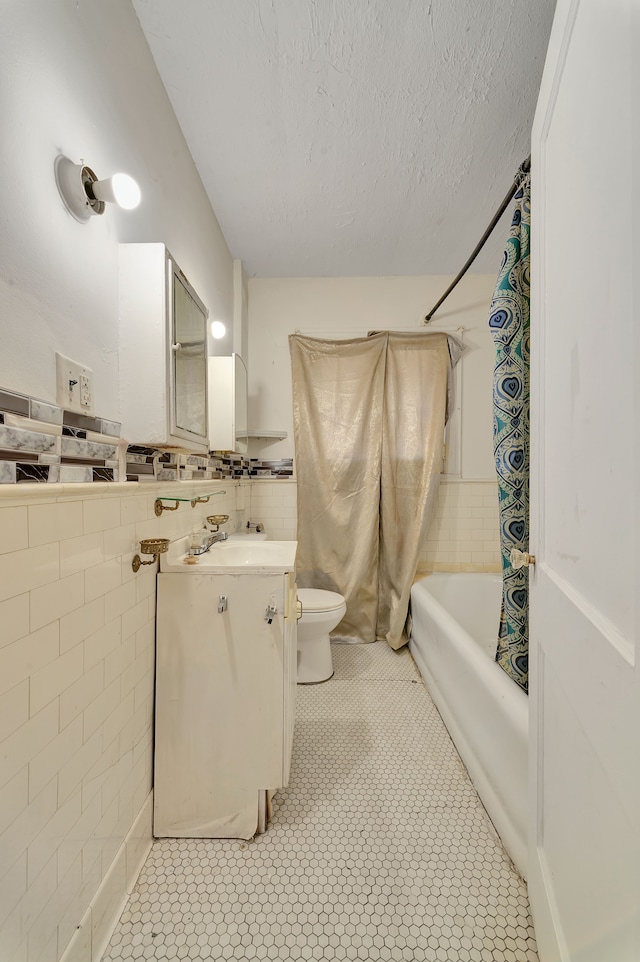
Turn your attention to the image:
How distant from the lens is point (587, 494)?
0.67 metres

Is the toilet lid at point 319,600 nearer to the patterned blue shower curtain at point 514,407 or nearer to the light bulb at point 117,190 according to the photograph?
the patterned blue shower curtain at point 514,407

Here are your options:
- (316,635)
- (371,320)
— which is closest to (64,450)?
(316,635)

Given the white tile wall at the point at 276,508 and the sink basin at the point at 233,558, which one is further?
the white tile wall at the point at 276,508

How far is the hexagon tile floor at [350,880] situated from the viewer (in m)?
0.93

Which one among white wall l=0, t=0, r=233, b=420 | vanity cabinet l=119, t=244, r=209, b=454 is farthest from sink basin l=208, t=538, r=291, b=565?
white wall l=0, t=0, r=233, b=420

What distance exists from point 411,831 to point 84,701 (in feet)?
3.54

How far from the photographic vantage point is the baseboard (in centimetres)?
83

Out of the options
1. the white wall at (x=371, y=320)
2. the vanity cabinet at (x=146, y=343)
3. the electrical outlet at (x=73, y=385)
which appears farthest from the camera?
the white wall at (x=371, y=320)

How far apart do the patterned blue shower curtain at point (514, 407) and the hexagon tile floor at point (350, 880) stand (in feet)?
1.76

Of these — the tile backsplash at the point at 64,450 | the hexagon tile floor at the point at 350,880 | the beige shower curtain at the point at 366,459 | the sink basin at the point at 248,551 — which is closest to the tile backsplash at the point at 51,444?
the tile backsplash at the point at 64,450

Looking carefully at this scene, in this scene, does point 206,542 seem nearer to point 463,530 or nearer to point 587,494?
point 587,494

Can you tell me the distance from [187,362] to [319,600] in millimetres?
1371

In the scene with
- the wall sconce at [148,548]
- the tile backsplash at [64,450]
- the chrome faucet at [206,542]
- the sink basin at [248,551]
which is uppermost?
the tile backsplash at [64,450]

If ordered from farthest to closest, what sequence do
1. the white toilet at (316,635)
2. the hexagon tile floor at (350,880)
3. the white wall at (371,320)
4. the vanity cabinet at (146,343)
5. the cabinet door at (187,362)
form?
the white wall at (371,320)
the white toilet at (316,635)
the cabinet door at (187,362)
the vanity cabinet at (146,343)
the hexagon tile floor at (350,880)
